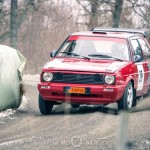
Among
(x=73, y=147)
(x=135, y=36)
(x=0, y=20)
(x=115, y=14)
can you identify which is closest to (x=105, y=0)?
(x=115, y=14)

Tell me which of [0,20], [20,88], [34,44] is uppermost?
[20,88]

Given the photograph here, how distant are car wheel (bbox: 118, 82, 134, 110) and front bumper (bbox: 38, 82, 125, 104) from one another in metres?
Answer: 0.14

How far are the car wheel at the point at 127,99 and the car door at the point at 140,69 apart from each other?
1.43 ft

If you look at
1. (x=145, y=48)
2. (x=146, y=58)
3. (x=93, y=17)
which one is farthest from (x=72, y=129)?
(x=93, y=17)

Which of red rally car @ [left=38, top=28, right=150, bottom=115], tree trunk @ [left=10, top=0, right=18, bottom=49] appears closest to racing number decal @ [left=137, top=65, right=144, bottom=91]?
red rally car @ [left=38, top=28, right=150, bottom=115]

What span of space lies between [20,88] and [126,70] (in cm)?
267

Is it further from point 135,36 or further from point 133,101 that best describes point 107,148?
point 135,36

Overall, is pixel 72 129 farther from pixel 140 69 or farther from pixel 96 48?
pixel 140 69

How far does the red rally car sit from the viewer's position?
1105 centimetres

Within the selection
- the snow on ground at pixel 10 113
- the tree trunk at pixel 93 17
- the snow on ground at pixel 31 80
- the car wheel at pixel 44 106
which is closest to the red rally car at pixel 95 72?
the car wheel at pixel 44 106

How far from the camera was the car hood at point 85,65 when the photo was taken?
11180 millimetres

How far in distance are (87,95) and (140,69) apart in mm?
1894

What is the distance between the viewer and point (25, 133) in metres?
9.14

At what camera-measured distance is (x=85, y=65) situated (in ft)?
37.4
